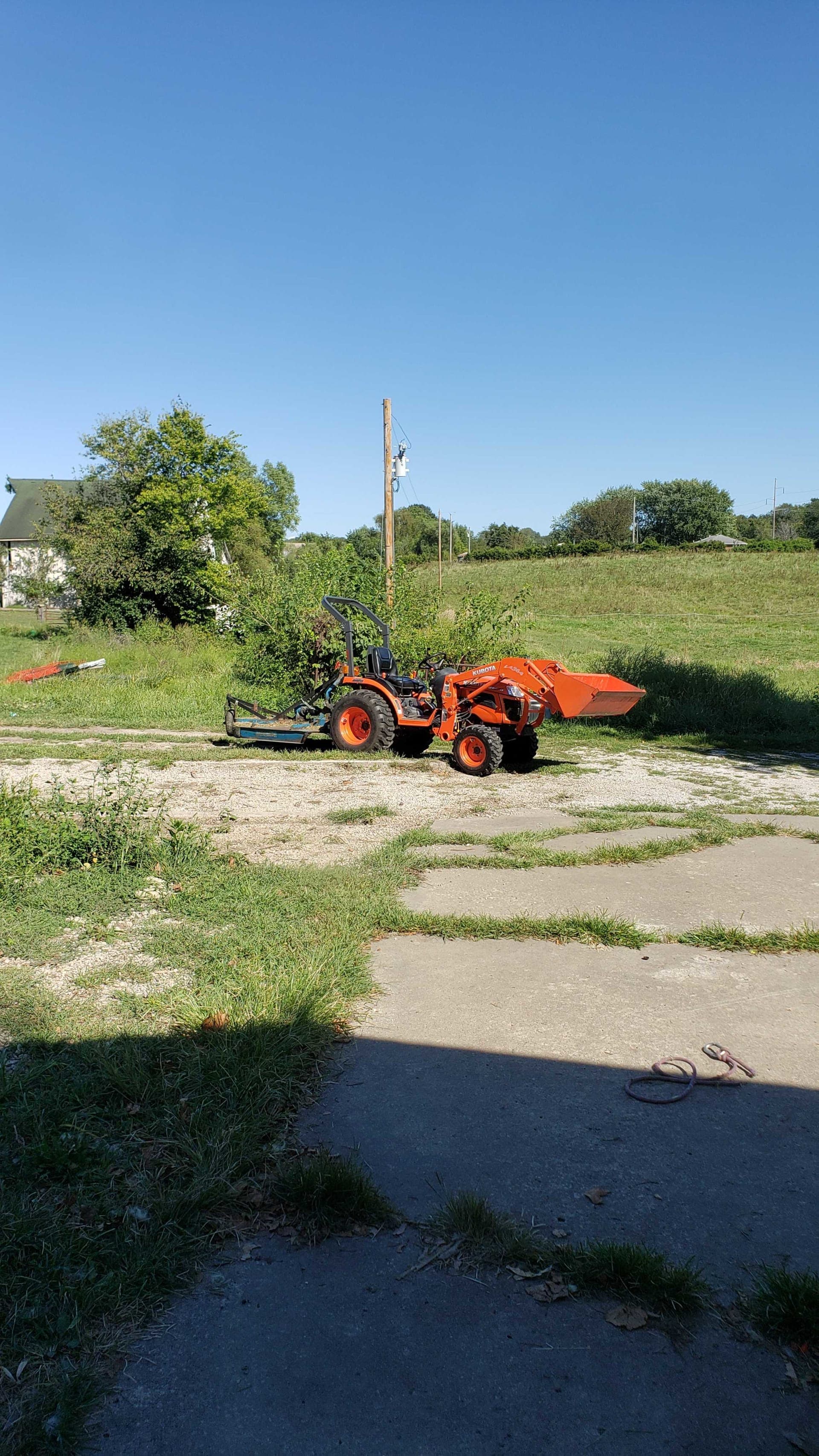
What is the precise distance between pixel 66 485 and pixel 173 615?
108 feet

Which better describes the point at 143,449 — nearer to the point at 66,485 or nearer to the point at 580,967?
the point at 66,485

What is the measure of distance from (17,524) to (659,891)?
203 ft

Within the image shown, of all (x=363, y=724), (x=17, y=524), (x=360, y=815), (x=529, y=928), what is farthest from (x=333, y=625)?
(x=17, y=524)

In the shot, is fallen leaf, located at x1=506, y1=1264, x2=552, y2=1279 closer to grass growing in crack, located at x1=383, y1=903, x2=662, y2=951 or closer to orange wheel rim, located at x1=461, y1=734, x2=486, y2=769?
grass growing in crack, located at x1=383, y1=903, x2=662, y2=951

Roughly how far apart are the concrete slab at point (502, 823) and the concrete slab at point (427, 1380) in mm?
5066

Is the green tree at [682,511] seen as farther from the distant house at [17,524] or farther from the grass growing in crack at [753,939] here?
the grass growing in crack at [753,939]

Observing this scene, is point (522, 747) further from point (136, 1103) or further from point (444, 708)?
point (136, 1103)

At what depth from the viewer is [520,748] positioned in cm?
1087

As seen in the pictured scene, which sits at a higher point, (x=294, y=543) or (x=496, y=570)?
(x=294, y=543)

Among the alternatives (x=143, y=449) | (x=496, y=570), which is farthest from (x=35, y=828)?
(x=496, y=570)

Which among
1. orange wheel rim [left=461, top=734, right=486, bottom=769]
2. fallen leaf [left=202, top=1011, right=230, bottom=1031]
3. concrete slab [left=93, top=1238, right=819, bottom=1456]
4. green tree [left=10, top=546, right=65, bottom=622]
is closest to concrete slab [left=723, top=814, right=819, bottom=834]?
orange wheel rim [left=461, top=734, right=486, bottom=769]

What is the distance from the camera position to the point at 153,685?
707 inches

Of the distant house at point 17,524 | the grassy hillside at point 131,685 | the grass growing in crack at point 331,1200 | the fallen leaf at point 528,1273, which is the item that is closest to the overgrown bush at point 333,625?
the grassy hillside at point 131,685

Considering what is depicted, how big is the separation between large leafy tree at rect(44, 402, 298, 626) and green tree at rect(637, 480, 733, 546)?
82.7 meters
